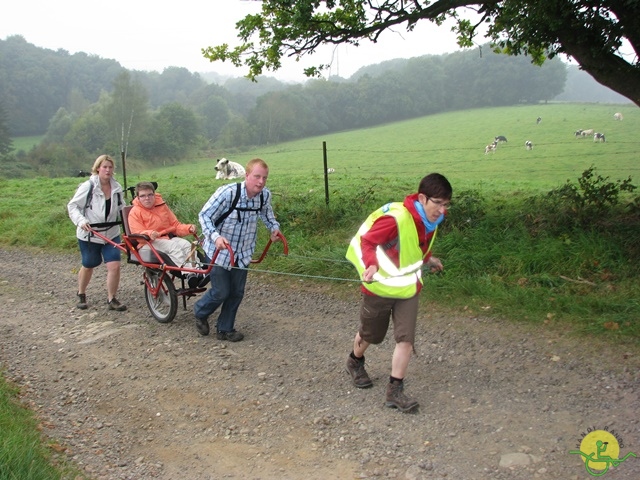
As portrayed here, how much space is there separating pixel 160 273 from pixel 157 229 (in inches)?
20.4

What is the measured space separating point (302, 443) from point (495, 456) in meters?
1.28

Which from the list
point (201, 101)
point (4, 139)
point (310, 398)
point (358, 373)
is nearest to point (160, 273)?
point (310, 398)

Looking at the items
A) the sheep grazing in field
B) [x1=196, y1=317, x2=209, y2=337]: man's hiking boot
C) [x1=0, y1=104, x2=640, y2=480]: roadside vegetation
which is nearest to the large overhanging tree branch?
[x1=0, y1=104, x2=640, y2=480]: roadside vegetation

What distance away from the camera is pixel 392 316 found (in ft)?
13.7

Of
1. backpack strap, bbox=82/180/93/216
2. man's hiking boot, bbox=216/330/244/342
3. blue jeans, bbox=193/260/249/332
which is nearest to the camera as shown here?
blue jeans, bbox=193/260/249/332

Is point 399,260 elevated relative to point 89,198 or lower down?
lower down

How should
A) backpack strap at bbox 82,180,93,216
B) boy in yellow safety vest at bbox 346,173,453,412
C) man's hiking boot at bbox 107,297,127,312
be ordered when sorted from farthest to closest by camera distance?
man's hiking boot at bbox 107,297,127,312 → backpack strap at bbox 82,180,93,216 → boy in yellow safety vest at bbox 346,173,453,412

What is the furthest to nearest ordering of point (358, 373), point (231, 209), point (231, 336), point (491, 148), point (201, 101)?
point (201, 101) < point (491, 148) < point (231, 336) < point (231, 209) < point (358, 373)

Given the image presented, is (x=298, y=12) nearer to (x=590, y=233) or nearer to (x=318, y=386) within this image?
(x=590, y=233)

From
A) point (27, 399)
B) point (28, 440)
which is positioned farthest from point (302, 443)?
point (27, 399)

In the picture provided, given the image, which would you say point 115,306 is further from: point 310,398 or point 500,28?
point 500,28

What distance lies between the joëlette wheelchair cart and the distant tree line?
1128 inches

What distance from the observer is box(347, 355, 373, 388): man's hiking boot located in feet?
15.0

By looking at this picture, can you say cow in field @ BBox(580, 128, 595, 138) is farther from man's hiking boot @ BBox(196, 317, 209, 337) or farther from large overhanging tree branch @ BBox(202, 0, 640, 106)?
man's hiking boot @ BBox(196, 317, 209, 337)
